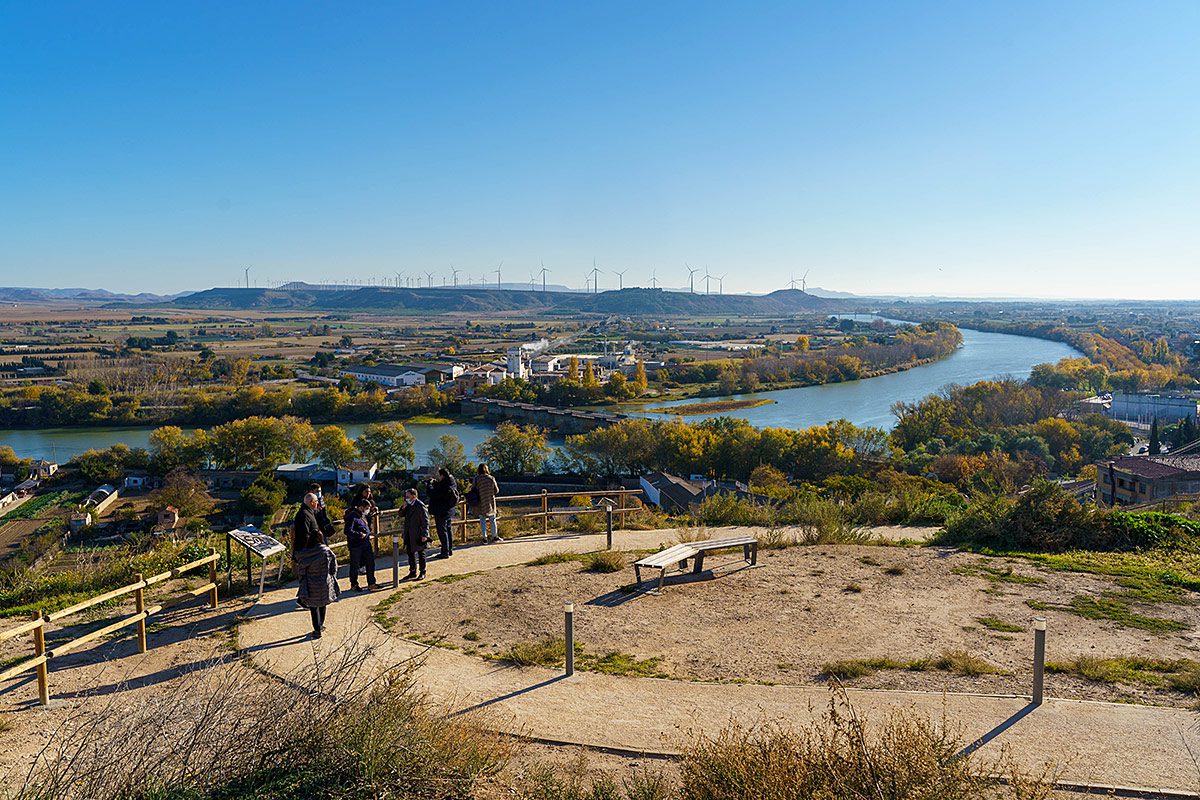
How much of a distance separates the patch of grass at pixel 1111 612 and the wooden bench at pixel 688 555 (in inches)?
105

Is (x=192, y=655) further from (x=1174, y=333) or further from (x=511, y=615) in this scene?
(x=1174, y=333)

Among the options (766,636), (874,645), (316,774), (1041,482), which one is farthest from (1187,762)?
(1041,482)

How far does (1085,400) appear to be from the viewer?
5362 cm

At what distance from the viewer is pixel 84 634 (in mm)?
7117

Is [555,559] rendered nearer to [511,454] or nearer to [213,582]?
[213,582]

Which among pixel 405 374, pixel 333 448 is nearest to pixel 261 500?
pixel 333 448

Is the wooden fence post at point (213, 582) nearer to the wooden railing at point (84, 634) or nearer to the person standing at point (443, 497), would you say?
the wooden railing at point (84, 634)

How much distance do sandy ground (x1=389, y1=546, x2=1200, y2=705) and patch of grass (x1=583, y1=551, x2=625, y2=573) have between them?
89 mm

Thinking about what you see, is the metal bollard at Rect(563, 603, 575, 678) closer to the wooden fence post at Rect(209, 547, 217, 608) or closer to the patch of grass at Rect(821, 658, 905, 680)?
the patch of grass at Rect(821, 658, 905, 680)

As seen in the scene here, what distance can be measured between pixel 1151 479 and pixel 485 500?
21.1 meters

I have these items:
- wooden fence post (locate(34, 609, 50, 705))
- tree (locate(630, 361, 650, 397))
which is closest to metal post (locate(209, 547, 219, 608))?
wooden fence post (locate(34, 609, 50, 705))

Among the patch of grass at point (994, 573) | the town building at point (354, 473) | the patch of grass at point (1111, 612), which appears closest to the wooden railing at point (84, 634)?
the patch of grass at point (994, 573)

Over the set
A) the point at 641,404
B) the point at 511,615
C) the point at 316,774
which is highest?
the point at 316,774

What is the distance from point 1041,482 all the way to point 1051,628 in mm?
3847
